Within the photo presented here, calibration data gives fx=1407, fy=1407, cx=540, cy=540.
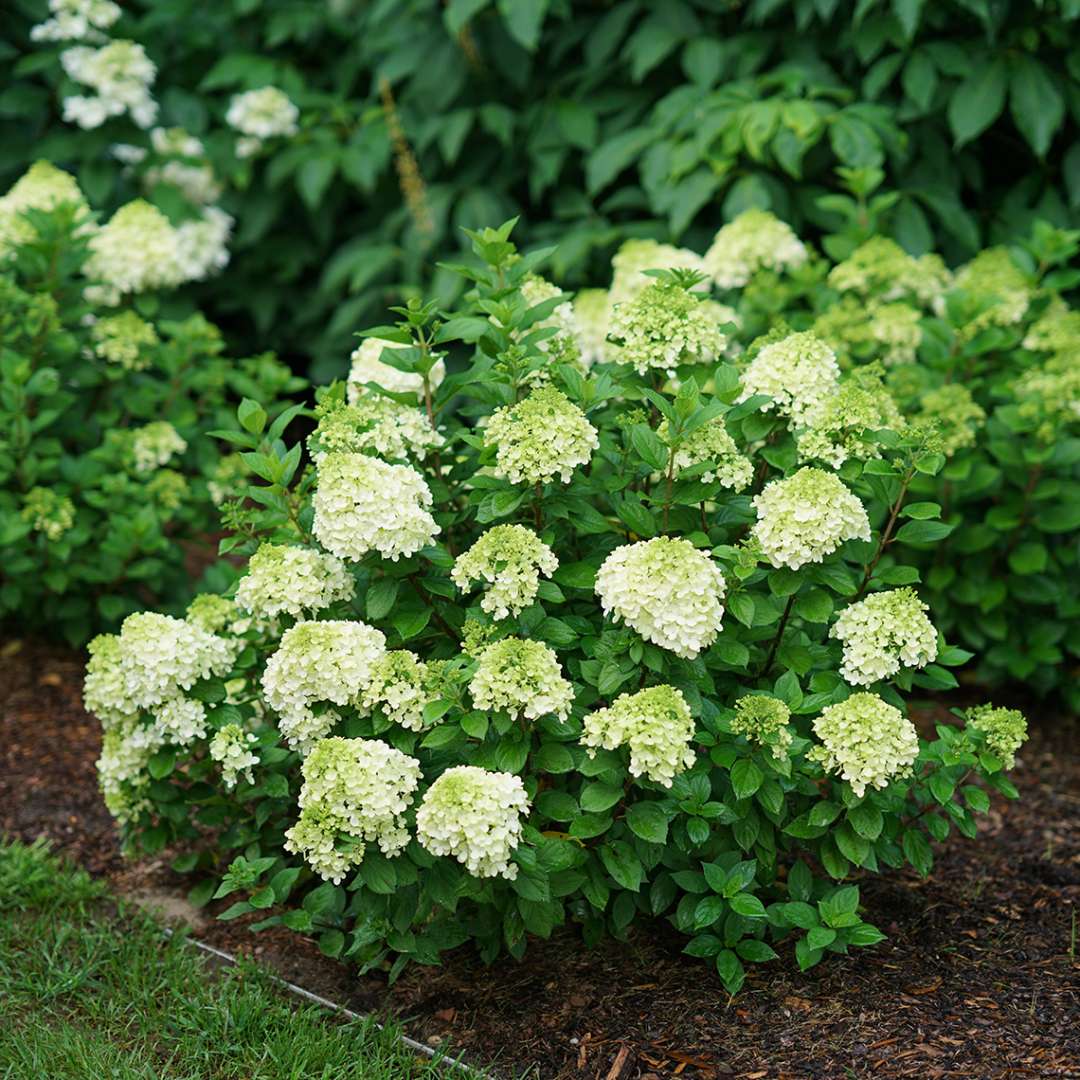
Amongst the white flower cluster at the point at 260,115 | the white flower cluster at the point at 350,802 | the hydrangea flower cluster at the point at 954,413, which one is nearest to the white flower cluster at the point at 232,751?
the white flower cluster at the point at 350,802

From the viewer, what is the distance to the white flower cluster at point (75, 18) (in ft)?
17.7

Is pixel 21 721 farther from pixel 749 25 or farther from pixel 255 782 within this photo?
pixel 749 25

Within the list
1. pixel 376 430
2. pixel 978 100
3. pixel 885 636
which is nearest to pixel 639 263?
pixel 978 100

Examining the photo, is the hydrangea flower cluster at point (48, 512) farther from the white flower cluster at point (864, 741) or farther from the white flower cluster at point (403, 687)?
the white flower cluster at point (864, 741)

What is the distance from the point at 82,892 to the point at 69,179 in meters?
2.58

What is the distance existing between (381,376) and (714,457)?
2.56 feet

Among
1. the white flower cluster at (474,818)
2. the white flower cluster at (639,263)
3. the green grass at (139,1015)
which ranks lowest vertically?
the green grass at (139,1015)

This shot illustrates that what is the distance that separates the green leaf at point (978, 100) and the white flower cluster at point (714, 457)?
244cm

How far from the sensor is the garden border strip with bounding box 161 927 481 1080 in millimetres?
2676

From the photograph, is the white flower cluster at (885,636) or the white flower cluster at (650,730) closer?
the white flower cluster at (650,730)

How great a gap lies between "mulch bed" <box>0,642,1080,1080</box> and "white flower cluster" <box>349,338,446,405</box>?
1232 millimetres

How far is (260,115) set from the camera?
5766 millimetres

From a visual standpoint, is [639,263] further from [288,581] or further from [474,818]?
[474,818]

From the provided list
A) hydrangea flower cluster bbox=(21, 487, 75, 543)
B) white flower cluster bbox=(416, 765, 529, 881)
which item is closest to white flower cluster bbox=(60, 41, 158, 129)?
hydrangea flower cluster bbox=(21, 487, 75, 543)
